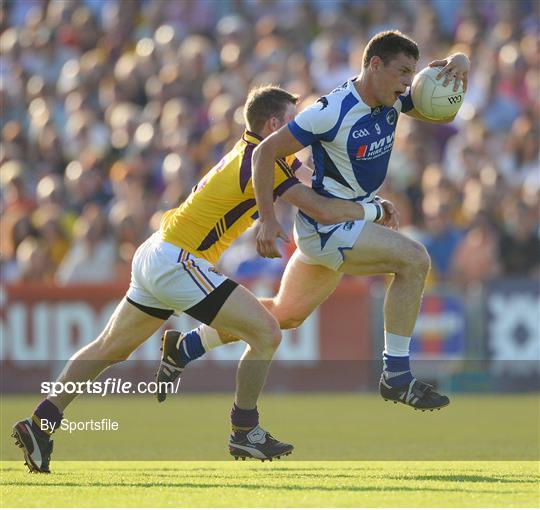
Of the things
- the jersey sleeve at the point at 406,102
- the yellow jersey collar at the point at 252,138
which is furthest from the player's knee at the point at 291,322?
the jersey sleeve at the point at 406,102

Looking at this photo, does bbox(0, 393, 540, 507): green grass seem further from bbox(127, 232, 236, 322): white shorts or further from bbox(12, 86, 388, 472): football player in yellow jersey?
bbox(127, 232, 236, 322): white shorts

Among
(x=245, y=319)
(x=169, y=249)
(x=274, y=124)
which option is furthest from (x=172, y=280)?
(x=274, y=124)

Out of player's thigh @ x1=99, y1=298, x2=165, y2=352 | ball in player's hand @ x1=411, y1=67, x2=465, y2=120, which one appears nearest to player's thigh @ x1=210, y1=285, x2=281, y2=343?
player's thigh @ x1=99, y1=298, x2=165, y2=352

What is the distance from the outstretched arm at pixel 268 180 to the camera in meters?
8.38

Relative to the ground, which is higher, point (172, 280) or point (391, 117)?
point (391, 117)

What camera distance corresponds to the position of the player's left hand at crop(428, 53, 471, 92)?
9094 millimetres

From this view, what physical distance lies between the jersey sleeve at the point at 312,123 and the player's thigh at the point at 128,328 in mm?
1454

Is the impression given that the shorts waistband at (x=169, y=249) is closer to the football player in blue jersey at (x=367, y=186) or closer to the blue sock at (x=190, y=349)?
the football player in blue jersey at (x=367, y=186)

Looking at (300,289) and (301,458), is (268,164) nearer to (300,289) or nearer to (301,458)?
(300,289)

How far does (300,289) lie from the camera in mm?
9266

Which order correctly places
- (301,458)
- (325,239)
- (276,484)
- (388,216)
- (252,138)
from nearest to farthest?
(276,484) → (325,239) → (252,138) → (388,216) → (301,458)

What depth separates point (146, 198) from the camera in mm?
17031

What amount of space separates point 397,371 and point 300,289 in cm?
94

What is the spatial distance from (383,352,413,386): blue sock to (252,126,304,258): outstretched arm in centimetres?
101
